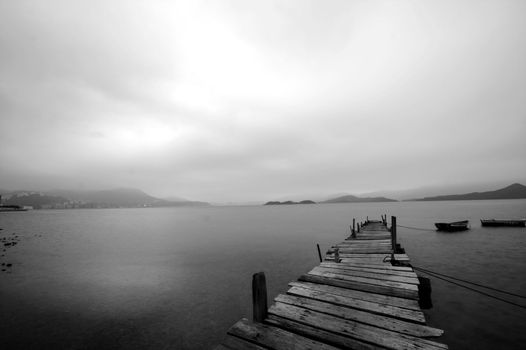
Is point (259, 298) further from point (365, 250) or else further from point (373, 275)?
point (365, 250)

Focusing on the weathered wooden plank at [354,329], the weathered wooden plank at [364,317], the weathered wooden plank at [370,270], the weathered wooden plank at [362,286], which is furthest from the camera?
the weathered wooden plank at [370,270]

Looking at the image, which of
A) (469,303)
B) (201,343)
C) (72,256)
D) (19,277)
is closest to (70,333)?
(201,343)

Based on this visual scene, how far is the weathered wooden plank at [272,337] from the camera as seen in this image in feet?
17.0

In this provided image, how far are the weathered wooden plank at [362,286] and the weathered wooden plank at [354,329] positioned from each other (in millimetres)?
2582

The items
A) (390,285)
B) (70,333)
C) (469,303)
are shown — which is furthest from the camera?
(469,303)

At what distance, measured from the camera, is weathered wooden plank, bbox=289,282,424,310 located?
276 inches

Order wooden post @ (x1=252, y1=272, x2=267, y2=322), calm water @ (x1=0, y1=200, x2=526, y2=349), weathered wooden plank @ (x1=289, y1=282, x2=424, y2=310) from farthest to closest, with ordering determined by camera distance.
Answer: calm water @ (x1=0, y1=200, x2=526, y2=349), weathered wooden plank @ (x1=289, y1=282, x2=424, y2=310), wooden post @ (x1=252, y1=272, x2=267, y2=322)

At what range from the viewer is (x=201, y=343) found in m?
10.5

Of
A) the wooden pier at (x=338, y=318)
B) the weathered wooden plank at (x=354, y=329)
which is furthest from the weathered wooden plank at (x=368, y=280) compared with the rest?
the weathered wooden plank at (x=354, y=329)

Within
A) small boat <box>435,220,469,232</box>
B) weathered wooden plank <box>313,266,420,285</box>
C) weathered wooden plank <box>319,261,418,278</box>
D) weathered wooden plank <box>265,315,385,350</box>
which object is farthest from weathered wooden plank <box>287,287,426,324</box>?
small boat <box>435,220,469,232</box>

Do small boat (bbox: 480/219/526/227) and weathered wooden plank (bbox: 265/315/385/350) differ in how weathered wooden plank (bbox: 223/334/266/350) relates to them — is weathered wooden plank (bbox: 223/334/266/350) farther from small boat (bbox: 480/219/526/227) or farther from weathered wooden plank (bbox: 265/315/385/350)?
small boat (bbox: 480/219/526/227)

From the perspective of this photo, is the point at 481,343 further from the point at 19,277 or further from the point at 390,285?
the point at 19,277

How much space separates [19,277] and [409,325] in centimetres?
2855

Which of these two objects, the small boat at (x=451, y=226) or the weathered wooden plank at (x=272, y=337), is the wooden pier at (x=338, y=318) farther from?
the small boat at (x=451, y=226)
